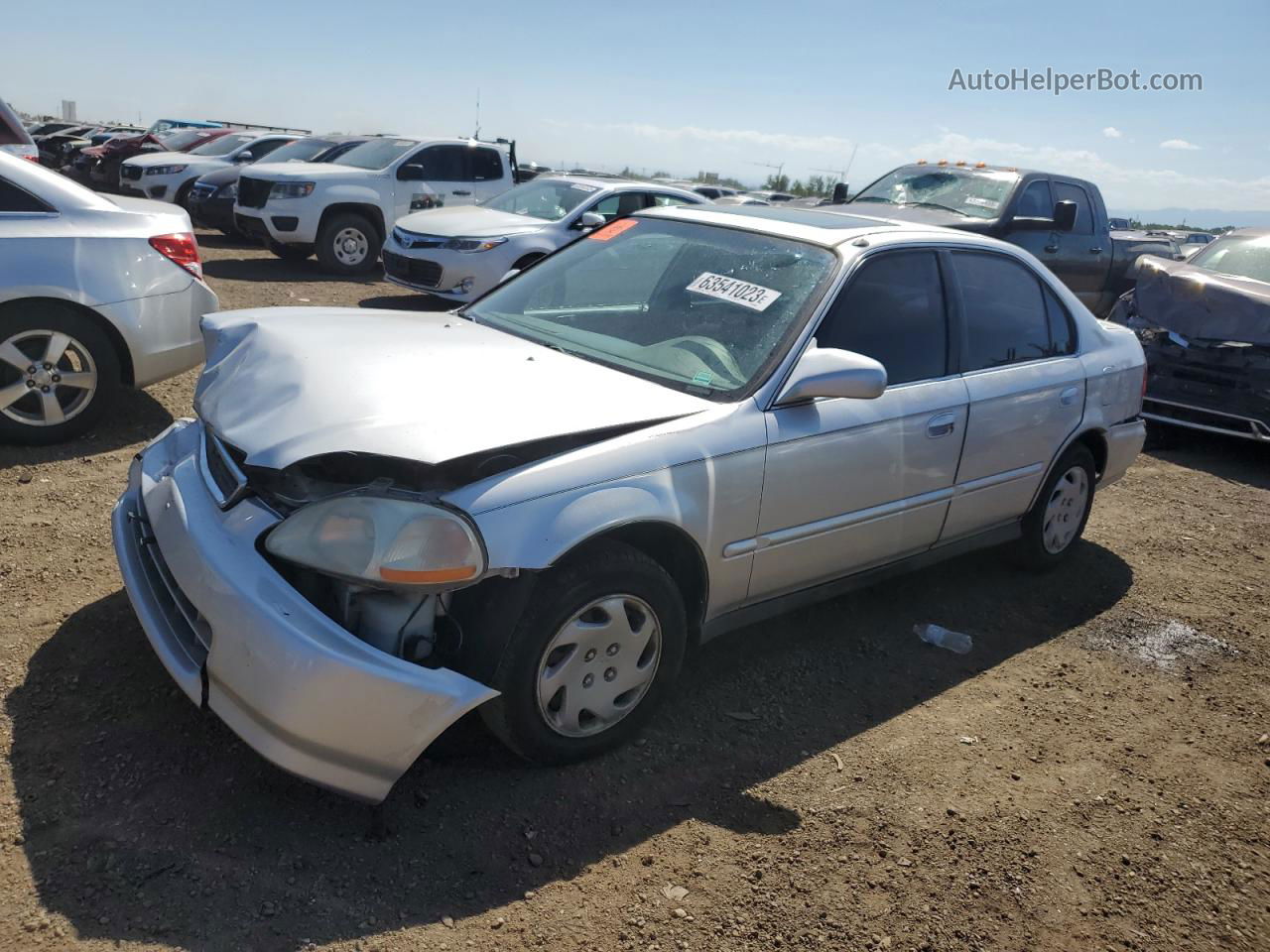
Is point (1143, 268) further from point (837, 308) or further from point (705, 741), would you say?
point (705, 741)

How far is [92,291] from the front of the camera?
504cm

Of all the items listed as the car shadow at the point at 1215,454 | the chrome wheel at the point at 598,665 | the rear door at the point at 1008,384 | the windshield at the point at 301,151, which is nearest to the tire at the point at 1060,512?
the rear door at the point at 1008,384

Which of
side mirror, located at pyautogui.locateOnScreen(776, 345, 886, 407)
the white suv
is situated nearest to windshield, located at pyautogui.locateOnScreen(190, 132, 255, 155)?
the white suv

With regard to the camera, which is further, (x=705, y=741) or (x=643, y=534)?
(x=705, y=741)

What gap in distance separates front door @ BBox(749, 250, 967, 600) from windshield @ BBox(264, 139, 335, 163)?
12.2 m

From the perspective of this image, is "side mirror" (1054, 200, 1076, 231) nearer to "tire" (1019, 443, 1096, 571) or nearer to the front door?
"tire" (1019, 443, 1096, 571)

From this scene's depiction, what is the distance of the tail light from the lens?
208 inches

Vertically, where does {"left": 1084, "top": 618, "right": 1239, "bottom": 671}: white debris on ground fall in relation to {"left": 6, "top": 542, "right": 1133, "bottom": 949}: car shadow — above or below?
below

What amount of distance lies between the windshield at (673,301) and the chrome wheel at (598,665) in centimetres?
80

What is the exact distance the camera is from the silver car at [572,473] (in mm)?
2529

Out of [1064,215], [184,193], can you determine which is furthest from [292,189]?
[1064,215]

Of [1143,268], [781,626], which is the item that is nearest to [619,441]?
[781,626]

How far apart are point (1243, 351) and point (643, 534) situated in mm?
6136

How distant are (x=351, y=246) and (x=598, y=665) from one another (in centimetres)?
1085
